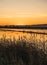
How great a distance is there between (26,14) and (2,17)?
19 cm

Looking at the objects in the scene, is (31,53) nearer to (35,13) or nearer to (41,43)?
(41,43)

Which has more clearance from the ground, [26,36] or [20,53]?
[26,36]

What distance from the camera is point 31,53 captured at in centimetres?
90

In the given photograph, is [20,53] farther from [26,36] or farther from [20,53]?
[26,36]

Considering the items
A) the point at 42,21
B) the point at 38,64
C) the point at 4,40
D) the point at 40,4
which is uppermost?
the point at 40,4

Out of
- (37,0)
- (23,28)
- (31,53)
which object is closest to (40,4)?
(37,0)

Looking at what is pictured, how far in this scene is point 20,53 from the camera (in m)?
0.93

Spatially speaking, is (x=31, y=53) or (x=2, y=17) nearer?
(x=31, y=53)

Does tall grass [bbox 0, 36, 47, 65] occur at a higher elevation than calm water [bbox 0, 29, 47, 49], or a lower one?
lower

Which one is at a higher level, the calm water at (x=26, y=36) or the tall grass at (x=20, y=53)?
the calm water at (x=26, y=36)

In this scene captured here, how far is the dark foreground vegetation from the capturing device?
2.85ft

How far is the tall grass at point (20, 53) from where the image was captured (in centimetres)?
87

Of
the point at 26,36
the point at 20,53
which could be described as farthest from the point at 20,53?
the point at 26,36

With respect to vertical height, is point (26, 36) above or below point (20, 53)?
above
